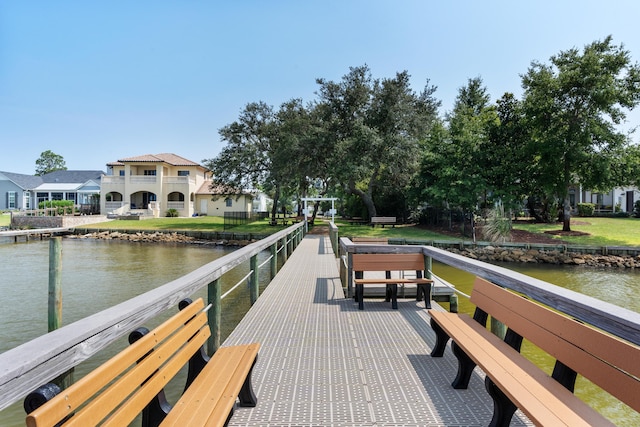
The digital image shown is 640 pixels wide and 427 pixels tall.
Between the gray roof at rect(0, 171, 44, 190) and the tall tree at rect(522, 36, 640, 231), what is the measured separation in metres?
60.2

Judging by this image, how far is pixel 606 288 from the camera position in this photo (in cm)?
1201

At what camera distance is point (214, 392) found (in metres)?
2.03

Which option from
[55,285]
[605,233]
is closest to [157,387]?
[55,285]

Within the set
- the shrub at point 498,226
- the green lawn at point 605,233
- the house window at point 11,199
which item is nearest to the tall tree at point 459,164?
the shrub at point 498,226

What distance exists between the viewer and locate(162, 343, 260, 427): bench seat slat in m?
1.77

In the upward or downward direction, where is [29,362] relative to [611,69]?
downward

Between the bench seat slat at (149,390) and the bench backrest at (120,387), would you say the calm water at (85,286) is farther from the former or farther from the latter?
the bench backrest at (120,387)

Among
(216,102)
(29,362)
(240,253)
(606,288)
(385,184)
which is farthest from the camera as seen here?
(385,184)

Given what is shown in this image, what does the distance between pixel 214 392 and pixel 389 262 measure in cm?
364

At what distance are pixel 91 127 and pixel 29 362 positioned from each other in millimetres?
52050

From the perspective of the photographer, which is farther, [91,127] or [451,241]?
[91,127]

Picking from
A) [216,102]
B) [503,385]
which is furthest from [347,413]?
[216,102]

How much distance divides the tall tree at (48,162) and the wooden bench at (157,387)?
368 feet

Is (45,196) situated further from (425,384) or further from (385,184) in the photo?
(425,384)
